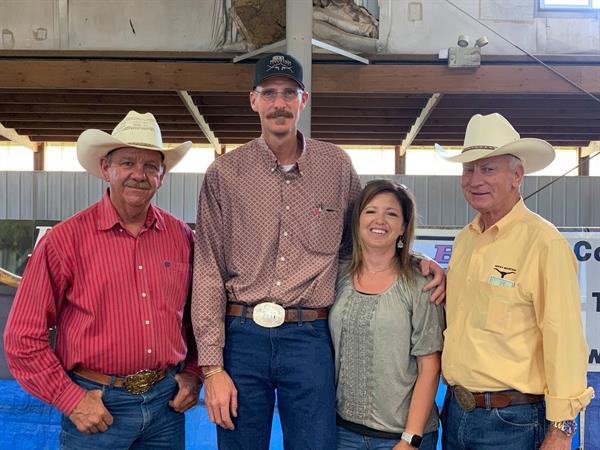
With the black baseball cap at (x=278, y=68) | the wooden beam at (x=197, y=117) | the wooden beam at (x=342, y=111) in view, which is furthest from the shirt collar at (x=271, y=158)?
the wooden beam at (x=342, y=111)

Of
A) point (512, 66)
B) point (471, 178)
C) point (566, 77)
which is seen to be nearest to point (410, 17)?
point (512, 66)

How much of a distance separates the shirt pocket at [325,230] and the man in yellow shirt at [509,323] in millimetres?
448

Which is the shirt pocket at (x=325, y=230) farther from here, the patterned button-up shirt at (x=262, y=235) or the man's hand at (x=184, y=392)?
the man's hand at (x=184, y=392)

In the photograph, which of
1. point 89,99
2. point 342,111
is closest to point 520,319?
point 342,111

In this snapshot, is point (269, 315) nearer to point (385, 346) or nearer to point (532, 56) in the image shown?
point (385, 346)

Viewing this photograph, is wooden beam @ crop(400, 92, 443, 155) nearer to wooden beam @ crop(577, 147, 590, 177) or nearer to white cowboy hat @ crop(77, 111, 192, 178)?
wooden beam @ crop(577, 147, 590, 177)

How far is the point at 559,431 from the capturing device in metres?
1.87

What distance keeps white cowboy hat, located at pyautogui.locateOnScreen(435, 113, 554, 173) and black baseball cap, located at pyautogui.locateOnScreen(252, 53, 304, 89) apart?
0.67 metres

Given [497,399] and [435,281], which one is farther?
[435,281]

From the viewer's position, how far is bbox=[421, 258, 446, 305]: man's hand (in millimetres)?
2070

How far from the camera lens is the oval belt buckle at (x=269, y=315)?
6.74 feet

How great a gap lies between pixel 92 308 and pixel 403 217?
3.81ft

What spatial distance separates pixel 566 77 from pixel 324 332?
6.92 metres

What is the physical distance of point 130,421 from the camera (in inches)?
81.9
